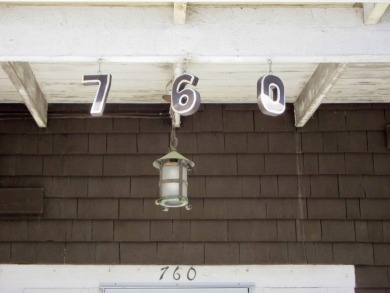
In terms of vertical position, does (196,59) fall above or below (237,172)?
above

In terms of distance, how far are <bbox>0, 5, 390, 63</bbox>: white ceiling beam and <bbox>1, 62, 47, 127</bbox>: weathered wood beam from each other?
46cm

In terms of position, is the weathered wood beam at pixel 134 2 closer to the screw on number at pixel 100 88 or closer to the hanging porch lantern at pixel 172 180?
the screw on number at pixel 100 88

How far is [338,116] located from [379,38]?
166 centimetres

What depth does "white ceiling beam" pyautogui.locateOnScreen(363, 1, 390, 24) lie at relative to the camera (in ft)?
11.3

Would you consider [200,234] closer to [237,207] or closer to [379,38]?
[237,207]

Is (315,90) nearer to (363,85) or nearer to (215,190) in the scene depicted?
(363,85)

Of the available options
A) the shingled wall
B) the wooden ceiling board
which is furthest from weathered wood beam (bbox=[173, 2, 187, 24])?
the shingled wall

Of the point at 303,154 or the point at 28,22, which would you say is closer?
the point at 28,22

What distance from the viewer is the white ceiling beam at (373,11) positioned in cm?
344

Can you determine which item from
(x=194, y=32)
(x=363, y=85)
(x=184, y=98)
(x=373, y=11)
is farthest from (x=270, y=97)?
(x=363, y=85)

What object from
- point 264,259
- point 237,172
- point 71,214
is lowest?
point 264,259

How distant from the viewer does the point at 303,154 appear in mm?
5148

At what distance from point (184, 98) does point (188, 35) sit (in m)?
0.48

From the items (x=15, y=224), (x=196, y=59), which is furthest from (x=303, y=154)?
(x=15, y=224)
